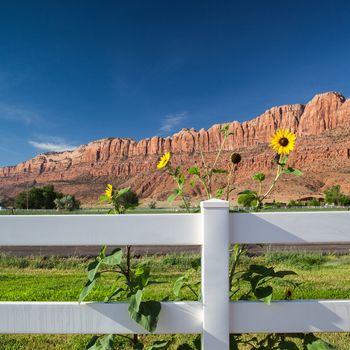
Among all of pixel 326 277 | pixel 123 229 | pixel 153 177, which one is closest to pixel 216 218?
pixel 123 229

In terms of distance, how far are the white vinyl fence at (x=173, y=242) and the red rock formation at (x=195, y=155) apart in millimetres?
71369

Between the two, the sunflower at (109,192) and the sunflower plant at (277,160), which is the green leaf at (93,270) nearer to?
the sunflower at (109,192)

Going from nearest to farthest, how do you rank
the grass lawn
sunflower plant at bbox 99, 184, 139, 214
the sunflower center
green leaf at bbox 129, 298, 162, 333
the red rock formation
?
1. green leaf at bbox 129, 298, 162, 333
2. sunflower plant at bbox 99, 184, 139, 214
3. the sunflower center
4. the grass lawn
5. the red rock formation

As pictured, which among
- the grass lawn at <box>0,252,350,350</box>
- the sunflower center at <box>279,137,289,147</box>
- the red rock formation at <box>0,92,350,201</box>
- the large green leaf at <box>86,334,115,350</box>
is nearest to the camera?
the large green leaf at <box>86,334,115,350</box>

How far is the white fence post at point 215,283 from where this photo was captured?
72.7 inches

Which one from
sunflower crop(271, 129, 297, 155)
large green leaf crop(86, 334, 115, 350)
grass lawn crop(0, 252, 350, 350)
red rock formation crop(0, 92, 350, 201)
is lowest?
grass lawn crop(0, 252, 350, 350)

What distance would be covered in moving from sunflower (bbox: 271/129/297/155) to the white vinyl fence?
535mm

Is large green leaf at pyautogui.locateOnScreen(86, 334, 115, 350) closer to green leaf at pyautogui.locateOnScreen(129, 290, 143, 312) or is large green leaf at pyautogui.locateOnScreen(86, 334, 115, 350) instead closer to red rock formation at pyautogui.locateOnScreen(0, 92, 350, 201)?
green leaf at pyautogui.locateOnScreen(129, 290, 143, 312)

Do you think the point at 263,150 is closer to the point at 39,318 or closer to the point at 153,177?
the point at 153,177

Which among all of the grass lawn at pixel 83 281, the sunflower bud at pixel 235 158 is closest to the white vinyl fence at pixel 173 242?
the grass lawn at pixel 83 281

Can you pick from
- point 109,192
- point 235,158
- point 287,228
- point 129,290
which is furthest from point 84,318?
point 235,158

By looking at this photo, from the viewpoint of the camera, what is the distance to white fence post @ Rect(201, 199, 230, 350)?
185 centimetres

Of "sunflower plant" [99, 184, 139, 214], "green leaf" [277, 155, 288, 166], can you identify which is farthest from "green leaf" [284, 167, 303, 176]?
"sunflower plant" [99, 184, 139, 214]

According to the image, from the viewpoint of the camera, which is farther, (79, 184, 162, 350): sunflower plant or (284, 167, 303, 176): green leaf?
(284, 167, 303, 176): green leaf
